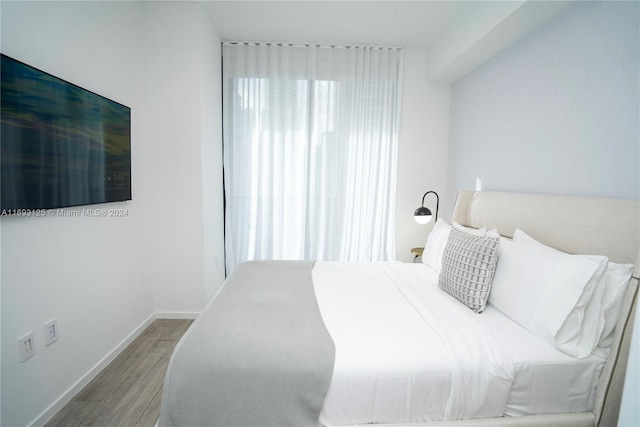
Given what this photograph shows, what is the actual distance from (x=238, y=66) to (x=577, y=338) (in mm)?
3387

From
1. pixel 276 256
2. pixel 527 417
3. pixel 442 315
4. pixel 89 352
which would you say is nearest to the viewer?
pixel 527 417

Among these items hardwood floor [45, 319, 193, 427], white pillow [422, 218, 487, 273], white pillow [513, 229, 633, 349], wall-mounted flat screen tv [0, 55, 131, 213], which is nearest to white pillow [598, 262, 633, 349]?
white pillow [513, 229, 633, 349]

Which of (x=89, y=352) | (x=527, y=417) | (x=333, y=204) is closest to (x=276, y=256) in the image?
(x=333, y=204)

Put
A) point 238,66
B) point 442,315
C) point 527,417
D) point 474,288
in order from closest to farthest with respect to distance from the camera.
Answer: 1. point 527,417
2. point 442,315
3. point 474,288
4. point 238,66

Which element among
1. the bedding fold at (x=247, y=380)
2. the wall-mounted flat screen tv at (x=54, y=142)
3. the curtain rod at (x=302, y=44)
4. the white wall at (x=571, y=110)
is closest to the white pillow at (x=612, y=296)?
the white wall at (x=571, y=110)

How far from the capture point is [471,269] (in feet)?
5.13

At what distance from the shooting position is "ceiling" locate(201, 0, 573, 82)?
1985 millimetres

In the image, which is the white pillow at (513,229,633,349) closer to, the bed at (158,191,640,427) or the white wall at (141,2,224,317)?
the bed at (158,191,640,427)

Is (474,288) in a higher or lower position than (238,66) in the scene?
lower

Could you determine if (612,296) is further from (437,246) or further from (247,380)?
(247,380)

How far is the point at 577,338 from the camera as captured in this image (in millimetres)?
1147

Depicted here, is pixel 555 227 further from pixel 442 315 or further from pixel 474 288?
pixel 442 315

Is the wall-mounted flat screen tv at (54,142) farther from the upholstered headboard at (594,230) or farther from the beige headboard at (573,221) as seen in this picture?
the beige headboard at (573,221)

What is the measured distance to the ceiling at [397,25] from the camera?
1.99 m
